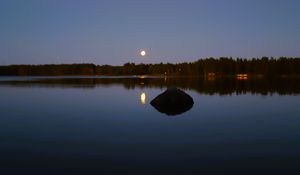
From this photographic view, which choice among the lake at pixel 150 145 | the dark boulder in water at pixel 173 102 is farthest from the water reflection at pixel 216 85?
the lake at pixel 150 145

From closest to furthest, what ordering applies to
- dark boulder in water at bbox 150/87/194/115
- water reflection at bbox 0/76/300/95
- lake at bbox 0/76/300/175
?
lake at bbox 0/76/300/175 → dark boulder in water at bbox 150/87/194/115 → water reflection at bbox 0/76/300/95

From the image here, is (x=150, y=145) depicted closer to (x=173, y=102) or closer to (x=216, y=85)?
(x=173, y=102)

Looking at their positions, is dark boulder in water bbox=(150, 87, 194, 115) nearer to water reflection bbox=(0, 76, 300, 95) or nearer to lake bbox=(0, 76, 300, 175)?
lake bbox=(0, 76, 300, 175)

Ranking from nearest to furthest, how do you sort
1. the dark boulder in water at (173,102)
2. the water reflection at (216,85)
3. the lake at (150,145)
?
the lake at (150,145) < the dark boulder in water at (173,102) < the water reflection at (216,85)

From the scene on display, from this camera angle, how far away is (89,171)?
12.1m

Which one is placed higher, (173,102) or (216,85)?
(173,102)

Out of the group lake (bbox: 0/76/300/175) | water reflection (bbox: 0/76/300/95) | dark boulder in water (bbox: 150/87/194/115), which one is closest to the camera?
lake (bbox: 0/76/300/175)

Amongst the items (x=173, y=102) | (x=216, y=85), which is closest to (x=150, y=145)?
(x=173, y=102)

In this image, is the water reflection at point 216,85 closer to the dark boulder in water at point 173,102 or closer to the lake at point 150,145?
the dark boulder in water at point 173,102

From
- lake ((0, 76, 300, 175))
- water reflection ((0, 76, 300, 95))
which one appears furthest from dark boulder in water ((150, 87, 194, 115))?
water reflection ((0, 76, 300, 95))

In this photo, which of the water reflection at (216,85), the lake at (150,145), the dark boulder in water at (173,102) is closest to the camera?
the lake at (150,145)

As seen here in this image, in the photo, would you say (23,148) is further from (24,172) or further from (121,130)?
(121,130)

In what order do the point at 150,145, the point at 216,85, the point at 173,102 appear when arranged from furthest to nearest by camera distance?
the point at 216,85 < the point at 173,102 < the point at 150,145

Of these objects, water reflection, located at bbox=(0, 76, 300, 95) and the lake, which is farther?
water reflection, located at bbox=(0, 76, 300, 95)
